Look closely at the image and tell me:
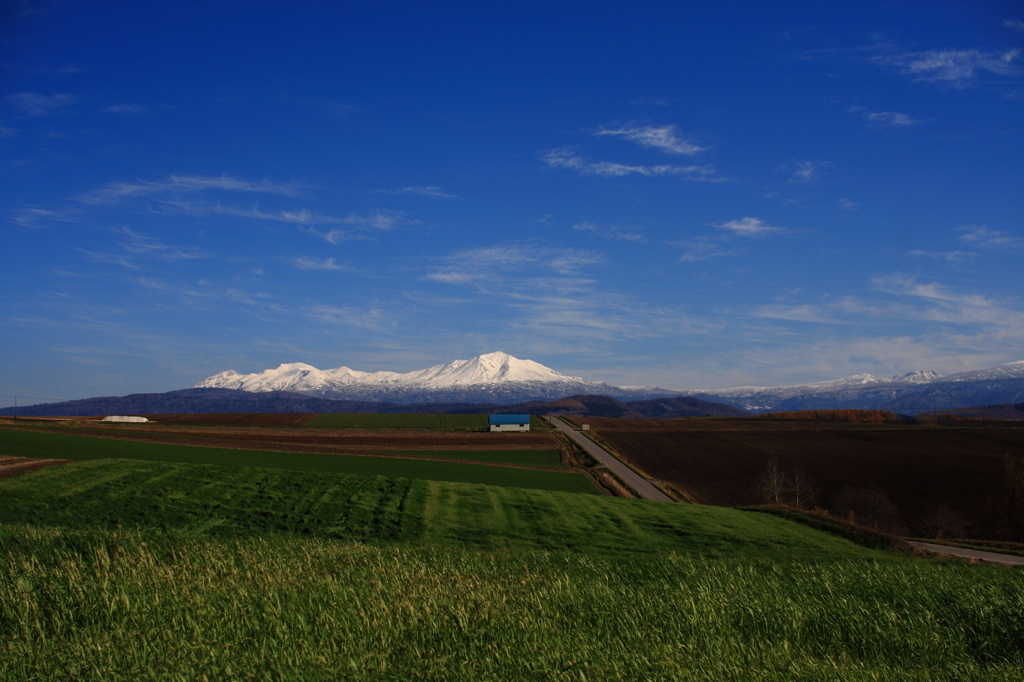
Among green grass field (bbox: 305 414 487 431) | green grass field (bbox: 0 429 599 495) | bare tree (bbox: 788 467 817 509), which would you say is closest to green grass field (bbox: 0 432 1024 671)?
green grass field (bbox: 0 429 599 495)

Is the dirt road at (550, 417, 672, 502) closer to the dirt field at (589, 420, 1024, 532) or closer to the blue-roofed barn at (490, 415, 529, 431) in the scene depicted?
the dirt field at (589, 420, 1024, 532)

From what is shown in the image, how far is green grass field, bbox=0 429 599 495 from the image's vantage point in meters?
58.5

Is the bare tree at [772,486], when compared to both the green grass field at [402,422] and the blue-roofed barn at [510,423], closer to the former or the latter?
the blue-roofed barn at [510,423]

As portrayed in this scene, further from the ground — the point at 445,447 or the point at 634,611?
the point at 634,611

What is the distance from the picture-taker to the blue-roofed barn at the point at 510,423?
13712 cm

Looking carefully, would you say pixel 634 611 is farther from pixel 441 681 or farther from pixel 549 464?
pixel 549 464

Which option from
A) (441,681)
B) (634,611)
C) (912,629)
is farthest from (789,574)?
(441,681)

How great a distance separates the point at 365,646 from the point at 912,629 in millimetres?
7478

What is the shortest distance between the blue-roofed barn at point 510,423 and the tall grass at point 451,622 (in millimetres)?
126829

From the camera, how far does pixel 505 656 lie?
6355mm

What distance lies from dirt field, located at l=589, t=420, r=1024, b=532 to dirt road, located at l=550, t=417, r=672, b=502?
3590 millimetres

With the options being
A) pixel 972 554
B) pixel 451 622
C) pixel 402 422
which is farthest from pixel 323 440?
pixel 451 622

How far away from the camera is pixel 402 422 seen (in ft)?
564

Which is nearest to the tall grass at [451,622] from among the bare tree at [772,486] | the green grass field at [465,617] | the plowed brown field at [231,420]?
the green grass field at [465,617]
